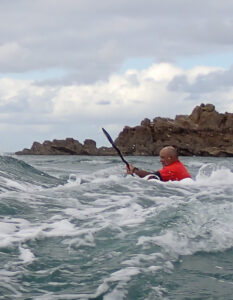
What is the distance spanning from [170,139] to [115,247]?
197 feet

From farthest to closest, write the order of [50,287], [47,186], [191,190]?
[47,186] < [191,190] < [50,287]

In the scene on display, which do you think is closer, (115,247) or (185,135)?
(115,247)

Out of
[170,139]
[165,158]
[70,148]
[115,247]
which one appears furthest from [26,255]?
[170,139]

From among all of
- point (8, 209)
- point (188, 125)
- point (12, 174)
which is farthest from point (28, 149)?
point (8, 209)

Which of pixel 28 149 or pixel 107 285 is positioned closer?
pixel 107 285

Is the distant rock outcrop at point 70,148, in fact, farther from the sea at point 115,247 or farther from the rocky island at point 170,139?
the sea at point 115,247

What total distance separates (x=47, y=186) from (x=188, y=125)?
55688mm

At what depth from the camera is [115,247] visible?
5.56 meters

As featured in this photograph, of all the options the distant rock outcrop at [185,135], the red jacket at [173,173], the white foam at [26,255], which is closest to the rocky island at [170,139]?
the distant rock outcrop at [185,135]

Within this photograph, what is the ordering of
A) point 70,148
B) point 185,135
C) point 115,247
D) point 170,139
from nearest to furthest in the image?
1. point 115,247
2. point 70,148
3. point 170,139
4. point 185,135

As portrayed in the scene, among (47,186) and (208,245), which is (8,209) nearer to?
(208,245)

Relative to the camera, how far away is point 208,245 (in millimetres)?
5711

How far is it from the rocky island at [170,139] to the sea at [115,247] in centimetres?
5523

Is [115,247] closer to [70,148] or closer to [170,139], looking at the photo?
[70,148]
